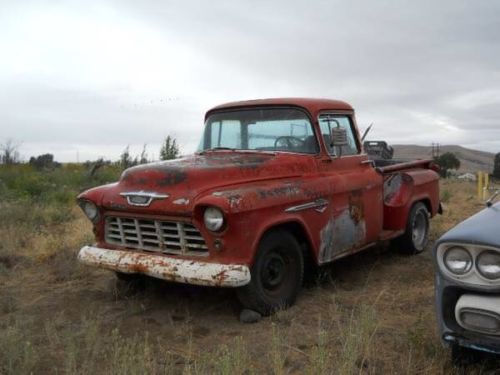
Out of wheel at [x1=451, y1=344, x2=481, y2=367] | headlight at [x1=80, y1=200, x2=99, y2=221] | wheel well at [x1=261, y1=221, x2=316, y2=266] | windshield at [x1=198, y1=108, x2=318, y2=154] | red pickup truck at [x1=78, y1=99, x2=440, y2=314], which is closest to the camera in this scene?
wheel at [x1=451, y1=344, x2=481, y2=367]

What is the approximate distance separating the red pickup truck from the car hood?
1686mm

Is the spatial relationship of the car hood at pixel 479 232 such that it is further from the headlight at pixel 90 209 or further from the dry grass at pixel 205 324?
the headlight at pixel 90 209

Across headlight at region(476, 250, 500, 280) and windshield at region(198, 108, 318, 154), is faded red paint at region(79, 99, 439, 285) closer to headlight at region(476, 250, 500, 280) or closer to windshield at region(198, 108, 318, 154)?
windshield at region(198, 108, 318, 154)

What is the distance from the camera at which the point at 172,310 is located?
4.78m

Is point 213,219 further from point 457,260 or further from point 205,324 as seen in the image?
point 457,260

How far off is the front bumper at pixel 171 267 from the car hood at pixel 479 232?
5.45ft

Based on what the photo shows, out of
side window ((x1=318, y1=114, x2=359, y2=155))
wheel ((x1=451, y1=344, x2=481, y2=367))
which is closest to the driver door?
side window ((x1=318, y1=114, x2=359, y2=155))

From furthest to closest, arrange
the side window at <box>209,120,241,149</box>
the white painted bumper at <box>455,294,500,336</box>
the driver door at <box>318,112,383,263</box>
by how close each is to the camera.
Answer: the side window at <box>209,120,241,149</box> < the driver door at <box>318,112,383,263</box> < the white painted bumper at <box>455,294,500,336</box>

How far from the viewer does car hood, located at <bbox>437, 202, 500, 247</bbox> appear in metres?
2.69

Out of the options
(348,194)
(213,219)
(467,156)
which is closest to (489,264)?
(213,219)

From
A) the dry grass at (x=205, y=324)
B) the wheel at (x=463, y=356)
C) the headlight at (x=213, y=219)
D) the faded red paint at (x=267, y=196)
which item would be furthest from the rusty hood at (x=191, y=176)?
the wheel at (x=463, y=356)

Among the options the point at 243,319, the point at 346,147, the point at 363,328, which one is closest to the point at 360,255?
the point at 346,147

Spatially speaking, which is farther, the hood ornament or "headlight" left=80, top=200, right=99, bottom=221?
"headlight" left=80, top=200, right=99, bottom=221

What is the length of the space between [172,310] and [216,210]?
1219 mm
